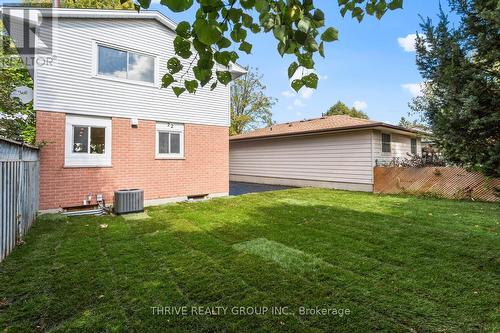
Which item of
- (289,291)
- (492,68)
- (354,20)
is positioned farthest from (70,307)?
(492,68)

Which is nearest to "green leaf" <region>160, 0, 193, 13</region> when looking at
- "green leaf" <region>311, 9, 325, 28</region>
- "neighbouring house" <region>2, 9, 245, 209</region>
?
"green leaf" <region>311, 9, 325, 28</region>

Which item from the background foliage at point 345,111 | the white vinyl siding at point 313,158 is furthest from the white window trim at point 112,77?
the background foliage at point 345,111

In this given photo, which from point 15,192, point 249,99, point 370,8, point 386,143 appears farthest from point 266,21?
point 249,99

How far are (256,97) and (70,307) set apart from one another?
31931 mm

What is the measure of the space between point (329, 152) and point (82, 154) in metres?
11.0

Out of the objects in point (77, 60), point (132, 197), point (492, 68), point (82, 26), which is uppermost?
point (82, 26)

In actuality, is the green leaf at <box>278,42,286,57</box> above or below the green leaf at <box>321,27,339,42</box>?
below

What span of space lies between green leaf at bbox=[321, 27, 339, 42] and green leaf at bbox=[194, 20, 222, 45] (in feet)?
2.24

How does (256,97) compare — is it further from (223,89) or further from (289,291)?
(289,291)

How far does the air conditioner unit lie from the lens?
778 cm

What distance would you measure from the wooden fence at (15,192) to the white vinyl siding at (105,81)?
7.53 feet

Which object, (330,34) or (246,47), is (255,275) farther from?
(330,34)

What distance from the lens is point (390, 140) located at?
45.4 feet
